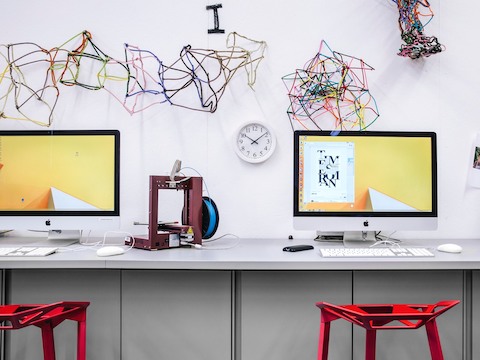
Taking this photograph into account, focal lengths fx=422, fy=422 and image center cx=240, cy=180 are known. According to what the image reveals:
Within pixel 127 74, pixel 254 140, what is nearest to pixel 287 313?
pixel 254 140

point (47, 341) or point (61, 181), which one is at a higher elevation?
point (61, 181)

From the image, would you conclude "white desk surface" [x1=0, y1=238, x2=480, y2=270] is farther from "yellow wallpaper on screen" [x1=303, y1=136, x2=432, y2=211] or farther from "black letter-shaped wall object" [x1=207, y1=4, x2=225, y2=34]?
"black letter-shaped wall object" [x1=207, y1=4, x2=225, y2=34]

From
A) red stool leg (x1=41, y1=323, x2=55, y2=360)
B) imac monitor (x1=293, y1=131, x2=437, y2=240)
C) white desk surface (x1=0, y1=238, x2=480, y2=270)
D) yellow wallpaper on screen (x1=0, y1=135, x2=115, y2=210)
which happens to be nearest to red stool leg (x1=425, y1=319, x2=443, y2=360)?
white desk surface (x1=0, y1=238, x2=480, y2=270)

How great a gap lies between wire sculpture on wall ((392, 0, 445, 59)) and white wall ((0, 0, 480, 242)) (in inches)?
4.1

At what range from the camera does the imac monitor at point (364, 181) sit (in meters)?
2.04

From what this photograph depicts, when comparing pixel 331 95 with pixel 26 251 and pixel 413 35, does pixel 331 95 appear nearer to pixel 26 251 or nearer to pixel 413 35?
pixel 413 35

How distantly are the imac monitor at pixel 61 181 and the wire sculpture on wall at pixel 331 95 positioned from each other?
40.5 inches

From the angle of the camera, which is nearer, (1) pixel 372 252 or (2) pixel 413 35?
(1) pixel 372 252

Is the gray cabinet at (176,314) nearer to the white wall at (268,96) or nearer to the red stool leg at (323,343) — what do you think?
the red stool leg at (323,343)

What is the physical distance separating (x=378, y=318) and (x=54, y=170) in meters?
1.61

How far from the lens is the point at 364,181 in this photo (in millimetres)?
2053

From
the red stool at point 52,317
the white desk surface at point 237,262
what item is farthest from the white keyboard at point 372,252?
the red stool at point 52,317

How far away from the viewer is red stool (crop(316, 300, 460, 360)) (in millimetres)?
1295

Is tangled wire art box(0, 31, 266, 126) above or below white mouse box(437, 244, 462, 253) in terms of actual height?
above
